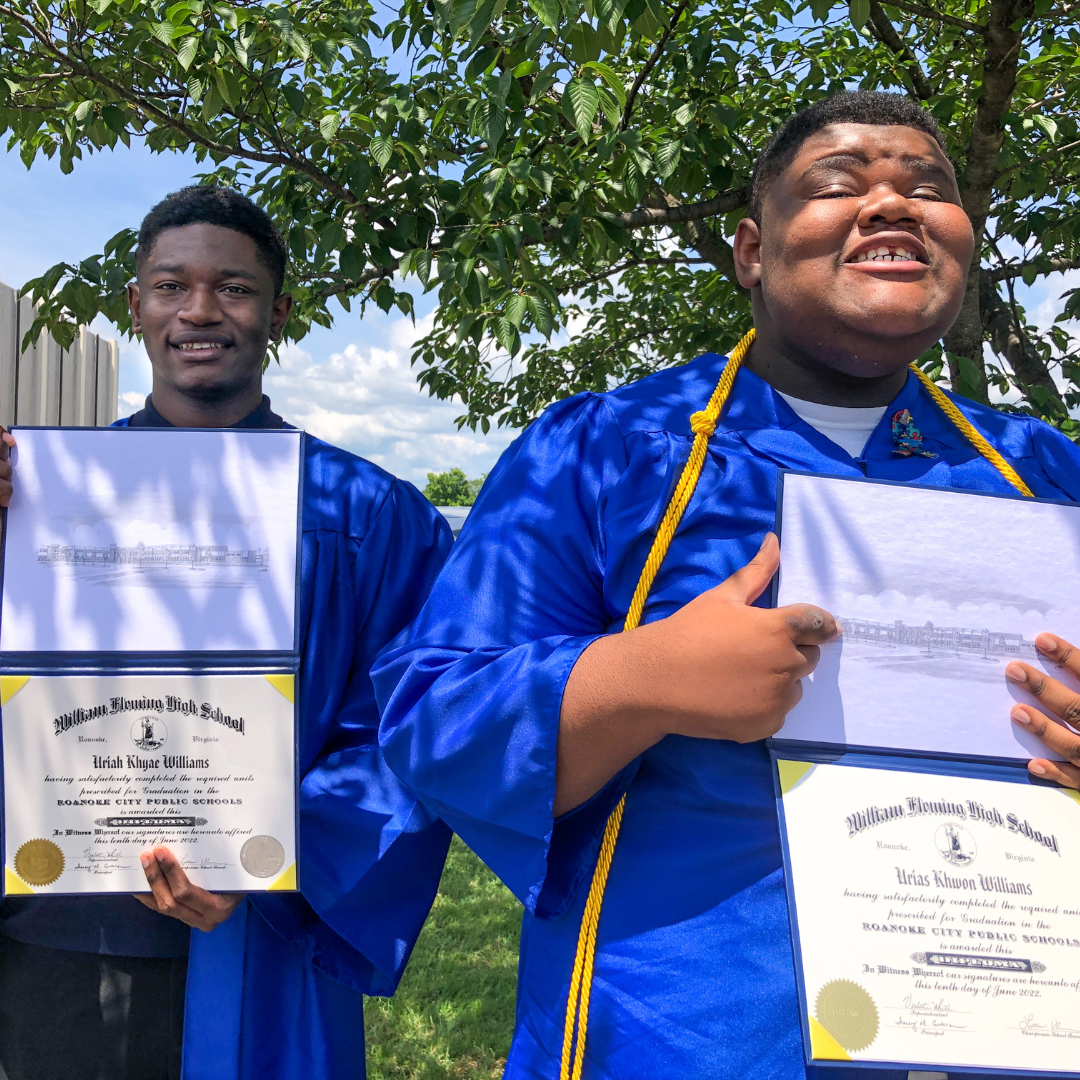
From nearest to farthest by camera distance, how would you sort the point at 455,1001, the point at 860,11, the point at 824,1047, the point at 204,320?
the point at 824,1047, the point at 204,320, the point at 860,11, the point at 455,1001

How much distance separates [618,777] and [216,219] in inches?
57.5

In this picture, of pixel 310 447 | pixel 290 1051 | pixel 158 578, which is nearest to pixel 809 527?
pixel 158 578

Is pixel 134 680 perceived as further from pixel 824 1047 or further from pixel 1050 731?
pixel 1050 731

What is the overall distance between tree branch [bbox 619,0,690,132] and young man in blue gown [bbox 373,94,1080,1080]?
227cm

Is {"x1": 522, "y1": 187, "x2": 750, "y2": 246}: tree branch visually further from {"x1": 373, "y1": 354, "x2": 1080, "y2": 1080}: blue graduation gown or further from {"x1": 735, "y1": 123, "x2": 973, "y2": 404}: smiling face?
{"x1": 373, "y1": 354, "x2": 1080, "y2": 1080}: blue graduation gown

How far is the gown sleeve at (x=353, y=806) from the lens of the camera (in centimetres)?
170

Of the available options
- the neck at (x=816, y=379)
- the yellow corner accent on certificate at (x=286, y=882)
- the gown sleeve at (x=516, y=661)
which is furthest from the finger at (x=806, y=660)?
the yellow corner accent on certificate at (x=286, y=882)

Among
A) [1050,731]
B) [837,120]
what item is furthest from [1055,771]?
[837,120]

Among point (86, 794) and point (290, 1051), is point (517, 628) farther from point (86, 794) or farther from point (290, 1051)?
point (290, 1051)

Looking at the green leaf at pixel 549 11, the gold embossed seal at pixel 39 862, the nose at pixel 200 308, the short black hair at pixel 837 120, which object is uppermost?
the green leaf at pixel 549 11

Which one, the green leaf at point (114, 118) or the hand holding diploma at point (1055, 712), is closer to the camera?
the hand holding diploma at point (1055, 712)

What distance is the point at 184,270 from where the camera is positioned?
1987mm

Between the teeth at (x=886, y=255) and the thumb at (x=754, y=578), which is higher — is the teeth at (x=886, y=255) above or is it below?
above
